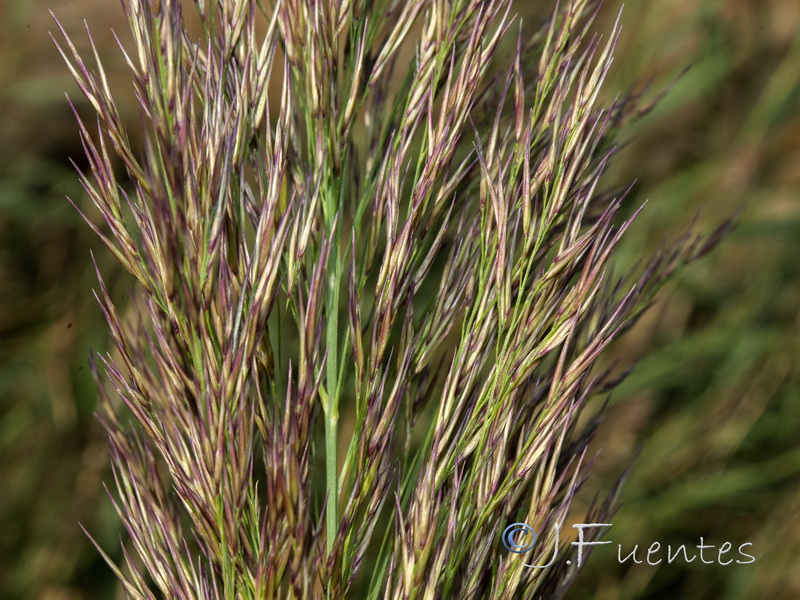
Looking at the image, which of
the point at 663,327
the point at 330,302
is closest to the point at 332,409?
the point at 330,302

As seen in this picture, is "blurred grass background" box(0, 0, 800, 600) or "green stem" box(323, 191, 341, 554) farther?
"blurred grass background" box(0, 0, 800, 600)

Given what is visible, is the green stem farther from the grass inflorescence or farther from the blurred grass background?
the blurred grass background

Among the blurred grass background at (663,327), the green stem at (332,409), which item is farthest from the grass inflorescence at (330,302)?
the blurred grass background at (663,327)

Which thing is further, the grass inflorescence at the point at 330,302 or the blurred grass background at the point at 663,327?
the blurred grass background at the point at 663,327

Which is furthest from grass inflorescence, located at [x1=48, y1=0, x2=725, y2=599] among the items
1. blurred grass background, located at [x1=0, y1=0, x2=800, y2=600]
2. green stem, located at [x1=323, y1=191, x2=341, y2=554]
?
blurred grass background, located at [x1=0, y1=0, x2=800, y2=600]

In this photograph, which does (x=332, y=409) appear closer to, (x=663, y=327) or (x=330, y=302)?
Result: (x=330, y=302)

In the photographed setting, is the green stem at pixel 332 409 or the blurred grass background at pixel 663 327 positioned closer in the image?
the green stem at pixel 332 409

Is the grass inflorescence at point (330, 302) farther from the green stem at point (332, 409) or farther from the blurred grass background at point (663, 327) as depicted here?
the blurred grass background at point (663, 327)

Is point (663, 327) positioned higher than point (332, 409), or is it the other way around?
point (332, 409)
